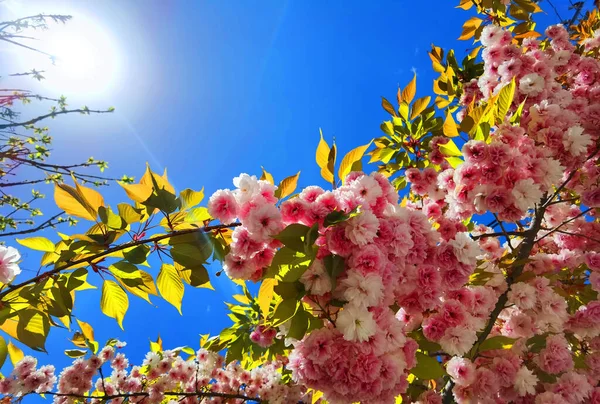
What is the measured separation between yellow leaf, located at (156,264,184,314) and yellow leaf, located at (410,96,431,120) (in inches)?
70.5

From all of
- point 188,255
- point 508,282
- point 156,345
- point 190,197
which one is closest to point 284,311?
point 188,255

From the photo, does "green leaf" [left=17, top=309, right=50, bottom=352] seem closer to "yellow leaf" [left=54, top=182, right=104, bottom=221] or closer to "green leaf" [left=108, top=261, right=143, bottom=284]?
"green leaf" [left=108, top=261, right=143, bottom=284]

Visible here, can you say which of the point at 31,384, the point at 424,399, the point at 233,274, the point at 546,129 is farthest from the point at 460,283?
the point at 31,384

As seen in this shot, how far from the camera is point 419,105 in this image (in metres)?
2.27

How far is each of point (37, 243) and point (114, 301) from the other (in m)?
0.32

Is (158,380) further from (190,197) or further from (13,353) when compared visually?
(190,197)

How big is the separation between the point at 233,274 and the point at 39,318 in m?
0.61

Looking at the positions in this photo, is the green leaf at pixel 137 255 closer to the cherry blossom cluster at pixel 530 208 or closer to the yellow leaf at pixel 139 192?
the yellow leaf at pixel 139 192

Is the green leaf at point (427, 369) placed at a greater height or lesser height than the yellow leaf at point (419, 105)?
lesser

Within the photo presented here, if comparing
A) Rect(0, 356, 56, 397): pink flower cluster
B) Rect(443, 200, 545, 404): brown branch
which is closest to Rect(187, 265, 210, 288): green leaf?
Rect(443, 200, 545, 404): brown branch

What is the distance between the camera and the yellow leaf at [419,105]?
224cm

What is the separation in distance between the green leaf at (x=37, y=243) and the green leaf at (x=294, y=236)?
80 cm

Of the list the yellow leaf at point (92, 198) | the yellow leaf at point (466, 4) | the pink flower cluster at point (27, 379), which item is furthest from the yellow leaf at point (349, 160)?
the pink flower cluster at point (27, 379)

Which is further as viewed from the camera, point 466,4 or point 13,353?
point 466,4
